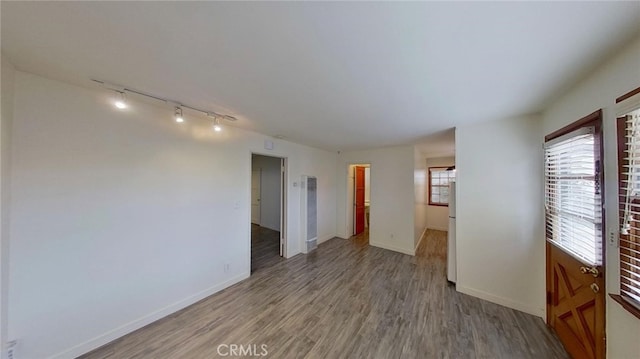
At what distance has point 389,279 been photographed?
3.32m

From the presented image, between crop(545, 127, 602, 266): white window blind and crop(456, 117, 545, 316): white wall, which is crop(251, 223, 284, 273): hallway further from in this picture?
crop(545, 127, 602, 266): white window blind

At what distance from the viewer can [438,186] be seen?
22.1 feet

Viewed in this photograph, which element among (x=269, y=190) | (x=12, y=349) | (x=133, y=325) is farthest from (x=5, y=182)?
(x=269, y=190)

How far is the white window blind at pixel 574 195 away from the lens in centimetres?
152

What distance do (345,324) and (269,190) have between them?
16.2 ft

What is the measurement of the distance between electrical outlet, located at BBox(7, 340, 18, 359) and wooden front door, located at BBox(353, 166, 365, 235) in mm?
5554

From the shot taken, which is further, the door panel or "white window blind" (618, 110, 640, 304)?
the door panel

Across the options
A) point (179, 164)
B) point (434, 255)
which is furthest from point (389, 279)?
point (179, 164)


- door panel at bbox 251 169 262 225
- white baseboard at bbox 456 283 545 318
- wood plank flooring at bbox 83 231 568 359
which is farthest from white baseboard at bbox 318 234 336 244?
white baseboard at bbox 456 283 545 318

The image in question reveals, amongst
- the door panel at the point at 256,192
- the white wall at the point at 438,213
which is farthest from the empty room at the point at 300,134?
the white wall at the point at 438,213

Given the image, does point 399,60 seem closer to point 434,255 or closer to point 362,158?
point 362,158

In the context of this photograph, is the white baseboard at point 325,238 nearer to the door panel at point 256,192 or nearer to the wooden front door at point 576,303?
the door panel at point 256,192

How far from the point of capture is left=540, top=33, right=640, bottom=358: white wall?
122cm

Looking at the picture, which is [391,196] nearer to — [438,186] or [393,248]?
[393,248]
